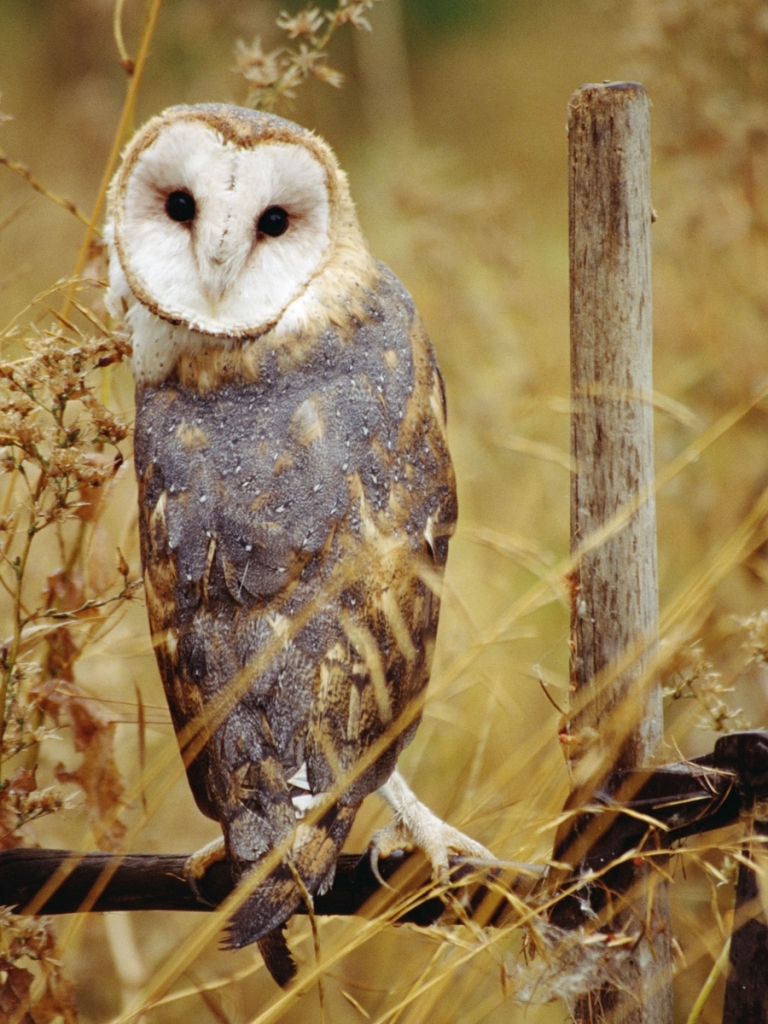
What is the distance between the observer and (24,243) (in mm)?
3365

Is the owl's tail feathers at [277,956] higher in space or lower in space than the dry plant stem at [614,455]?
lower

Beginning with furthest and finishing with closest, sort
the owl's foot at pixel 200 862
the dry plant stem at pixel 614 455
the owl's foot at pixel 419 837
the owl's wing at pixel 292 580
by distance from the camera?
1. the owl's foot at pixel 419 837
2. the owl's foot at pixel 200 862
3. the owl's wing at pixel 292 580
4. the dry plant stem at pixel 614 455

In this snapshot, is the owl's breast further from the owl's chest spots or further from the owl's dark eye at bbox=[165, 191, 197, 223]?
the owl's dark eye at bbox=[165, 191, 197, 223]

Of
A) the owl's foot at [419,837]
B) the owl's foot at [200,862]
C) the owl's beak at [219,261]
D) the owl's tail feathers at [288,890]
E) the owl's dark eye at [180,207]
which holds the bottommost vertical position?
the owl's foot at [419,837]

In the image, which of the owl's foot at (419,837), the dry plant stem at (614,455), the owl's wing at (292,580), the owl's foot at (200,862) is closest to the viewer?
the dry plant stem at (614,455)

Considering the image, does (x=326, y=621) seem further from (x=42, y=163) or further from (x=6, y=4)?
(x=6, y=4)

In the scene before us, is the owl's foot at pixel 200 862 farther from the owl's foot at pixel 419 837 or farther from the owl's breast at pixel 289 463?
the owl's breast at pixel 289 463

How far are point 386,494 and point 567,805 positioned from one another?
1.51 feet

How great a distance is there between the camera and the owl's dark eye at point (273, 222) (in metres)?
1.42

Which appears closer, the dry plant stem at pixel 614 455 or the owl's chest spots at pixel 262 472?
the dry plant stem at pixel 614 455

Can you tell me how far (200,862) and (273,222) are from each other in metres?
0.91

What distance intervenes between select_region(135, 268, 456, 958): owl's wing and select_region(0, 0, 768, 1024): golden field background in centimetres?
8

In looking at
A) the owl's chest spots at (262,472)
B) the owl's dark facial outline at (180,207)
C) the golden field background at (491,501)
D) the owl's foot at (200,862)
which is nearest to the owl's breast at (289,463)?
→ the owl's chest spots at (262,472)

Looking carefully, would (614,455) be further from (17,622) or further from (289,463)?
(17,622)
